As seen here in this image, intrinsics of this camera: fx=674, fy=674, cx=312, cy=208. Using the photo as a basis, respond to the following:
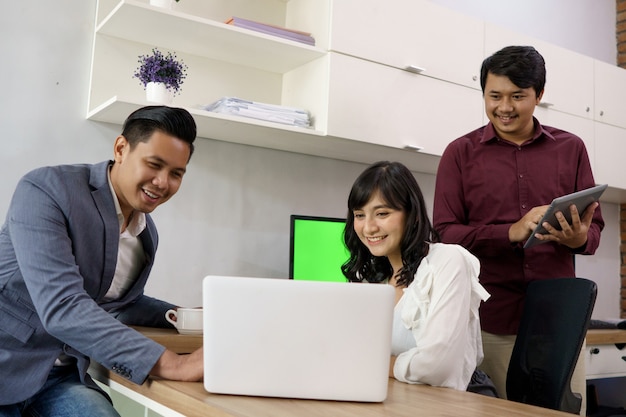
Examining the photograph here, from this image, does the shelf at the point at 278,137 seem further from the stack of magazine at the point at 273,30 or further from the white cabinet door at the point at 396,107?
the stack of magazine at the point at 273,30

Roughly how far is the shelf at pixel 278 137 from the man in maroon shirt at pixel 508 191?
725mm

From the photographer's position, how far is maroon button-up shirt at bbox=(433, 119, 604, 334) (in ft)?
6.84

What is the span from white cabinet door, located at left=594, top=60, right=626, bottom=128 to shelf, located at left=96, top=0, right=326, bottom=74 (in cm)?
183

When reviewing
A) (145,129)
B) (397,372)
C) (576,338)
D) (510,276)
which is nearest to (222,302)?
(397,372)

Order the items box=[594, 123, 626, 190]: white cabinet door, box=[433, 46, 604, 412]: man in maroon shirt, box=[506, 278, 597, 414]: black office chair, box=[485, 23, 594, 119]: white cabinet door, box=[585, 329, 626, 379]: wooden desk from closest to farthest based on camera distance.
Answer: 1. box=[506, 278, 597, 414]: black office chair
2. box=[433, 46, 604, 412]: man in maroon shirt
3. box=[585, 329, 626, 379]: wooden desk
4. box=[485, 23, 594, 119]: white cabinet door
5. box=[594, 123, 626, 190]: white cabinet door

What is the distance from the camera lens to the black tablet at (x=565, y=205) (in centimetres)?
182

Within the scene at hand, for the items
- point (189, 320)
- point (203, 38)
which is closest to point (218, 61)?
point (203, 38)

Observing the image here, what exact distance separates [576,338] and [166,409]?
1.02m

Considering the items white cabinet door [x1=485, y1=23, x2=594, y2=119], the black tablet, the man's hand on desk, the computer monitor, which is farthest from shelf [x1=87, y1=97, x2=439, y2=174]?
the man's hand on desk

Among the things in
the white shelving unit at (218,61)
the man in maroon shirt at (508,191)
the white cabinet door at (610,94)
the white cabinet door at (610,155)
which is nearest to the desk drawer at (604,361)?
the white cabinet door at (610,155)

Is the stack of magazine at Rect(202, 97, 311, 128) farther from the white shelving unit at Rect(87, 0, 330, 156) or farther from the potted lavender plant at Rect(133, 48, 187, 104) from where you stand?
the potted lavender plant at Rect(133, 48, 187, 104)

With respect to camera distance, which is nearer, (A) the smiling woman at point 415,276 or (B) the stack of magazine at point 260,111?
(A) the smiling woman at point 415,276

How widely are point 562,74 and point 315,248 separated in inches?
66.1

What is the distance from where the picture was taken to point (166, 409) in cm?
114
